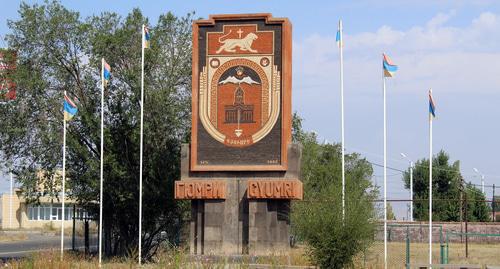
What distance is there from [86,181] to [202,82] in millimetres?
8317

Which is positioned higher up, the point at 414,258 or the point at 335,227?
the point at 335,227

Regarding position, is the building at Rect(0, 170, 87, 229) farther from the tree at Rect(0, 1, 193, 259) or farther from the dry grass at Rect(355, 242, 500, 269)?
the tree at Rect(0, 1, 193, 259)

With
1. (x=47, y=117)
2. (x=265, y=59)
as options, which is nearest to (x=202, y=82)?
(x=265, y=59)

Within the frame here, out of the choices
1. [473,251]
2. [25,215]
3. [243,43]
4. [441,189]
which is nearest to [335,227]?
[243,43]

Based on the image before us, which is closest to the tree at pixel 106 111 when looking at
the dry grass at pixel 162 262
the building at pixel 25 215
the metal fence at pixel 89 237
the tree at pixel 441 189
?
the metal fence at pixel 89 237

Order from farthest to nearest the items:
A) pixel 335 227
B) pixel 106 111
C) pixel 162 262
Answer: pixel 106 111 → pixel 335 227 → pixel 162 262

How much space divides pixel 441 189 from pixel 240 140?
5453 centimetres

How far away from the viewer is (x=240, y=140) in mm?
33188

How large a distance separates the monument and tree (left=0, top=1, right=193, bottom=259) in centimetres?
565

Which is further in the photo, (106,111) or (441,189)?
(441,189)

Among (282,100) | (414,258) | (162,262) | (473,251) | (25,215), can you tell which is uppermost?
(282,100)

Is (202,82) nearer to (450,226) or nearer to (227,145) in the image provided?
(227,145)

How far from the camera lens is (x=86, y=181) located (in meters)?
38.8

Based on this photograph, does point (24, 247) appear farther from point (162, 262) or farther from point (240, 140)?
point (162, 262)
